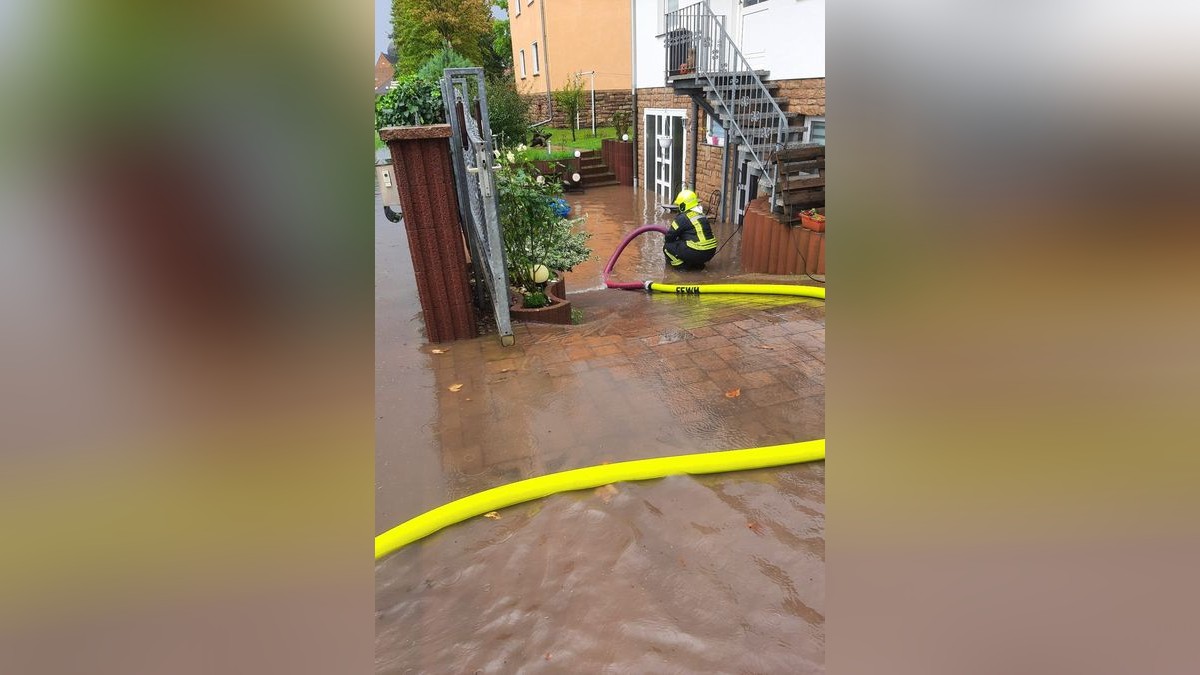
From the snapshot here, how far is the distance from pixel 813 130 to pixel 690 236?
238 centimetres

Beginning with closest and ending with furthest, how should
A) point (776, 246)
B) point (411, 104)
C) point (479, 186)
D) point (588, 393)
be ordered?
point (588, 393) < point (479, 186) < point (411, 104) < point (776, 246)

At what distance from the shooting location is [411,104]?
540 cm

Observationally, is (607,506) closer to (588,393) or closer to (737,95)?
(588,393)

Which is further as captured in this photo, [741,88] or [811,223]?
[741,88]

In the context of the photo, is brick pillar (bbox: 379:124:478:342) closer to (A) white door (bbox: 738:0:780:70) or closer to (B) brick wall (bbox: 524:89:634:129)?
(A) white door (bbox: 738:0:780:70)

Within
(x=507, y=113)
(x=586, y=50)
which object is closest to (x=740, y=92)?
(x=507, y=113)

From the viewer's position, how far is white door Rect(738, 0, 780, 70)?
9672mm

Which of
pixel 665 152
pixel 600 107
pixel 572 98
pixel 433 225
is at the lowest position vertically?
pixel 433 225

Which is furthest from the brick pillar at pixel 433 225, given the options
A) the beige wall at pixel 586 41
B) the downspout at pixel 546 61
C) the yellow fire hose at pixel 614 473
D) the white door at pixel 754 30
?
the beige wall at pixel 586 41

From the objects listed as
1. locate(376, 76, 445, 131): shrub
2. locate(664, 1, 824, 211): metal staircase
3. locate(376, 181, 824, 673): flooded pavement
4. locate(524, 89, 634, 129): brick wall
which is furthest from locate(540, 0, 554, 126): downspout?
locate(376, 181, 824, 673): flooded pavement
